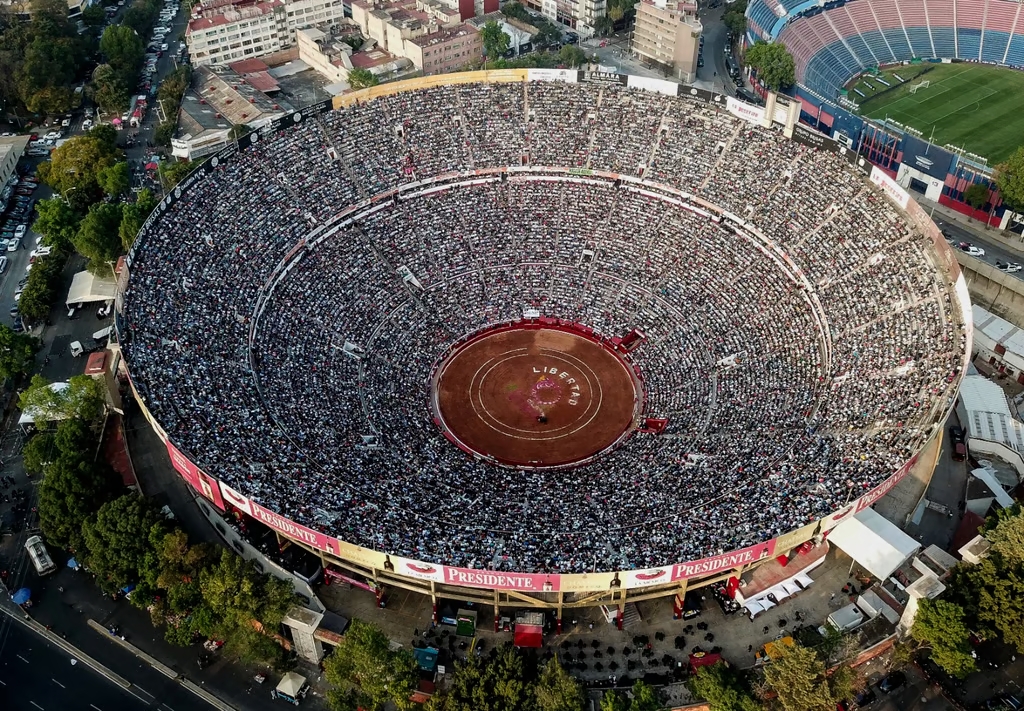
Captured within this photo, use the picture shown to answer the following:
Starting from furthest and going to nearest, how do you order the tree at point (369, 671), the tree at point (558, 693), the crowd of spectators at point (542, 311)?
1. the crowd of spectators at point (542, 311)
2. the tree at point (369, 671)
3. the tree at point (558, 693)

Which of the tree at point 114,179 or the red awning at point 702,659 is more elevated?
the tree at point 114,179

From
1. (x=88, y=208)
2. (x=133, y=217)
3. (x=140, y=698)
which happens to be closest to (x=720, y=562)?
(x=140, y=698)

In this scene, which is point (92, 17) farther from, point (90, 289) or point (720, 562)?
point (720, 562)

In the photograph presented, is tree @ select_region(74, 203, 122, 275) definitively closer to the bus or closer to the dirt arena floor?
the bus

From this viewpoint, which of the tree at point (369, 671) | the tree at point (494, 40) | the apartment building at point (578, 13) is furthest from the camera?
the apartment building at point (578, 13)

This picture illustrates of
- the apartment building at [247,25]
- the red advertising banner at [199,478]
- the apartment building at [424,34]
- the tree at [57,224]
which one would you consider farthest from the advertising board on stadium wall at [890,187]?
the apartment building at [247,25]

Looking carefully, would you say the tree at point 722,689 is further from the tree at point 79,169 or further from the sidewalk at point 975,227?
the tree at point 79,169
